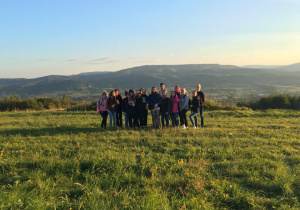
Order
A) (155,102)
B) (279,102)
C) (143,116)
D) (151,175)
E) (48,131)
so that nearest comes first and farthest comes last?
(151,175), (48,131), (155,102), (143,116), (279,102)

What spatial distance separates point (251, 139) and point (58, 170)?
695 cm

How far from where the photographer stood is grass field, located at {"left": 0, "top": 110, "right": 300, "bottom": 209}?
343cm

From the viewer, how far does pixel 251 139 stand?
7.68m

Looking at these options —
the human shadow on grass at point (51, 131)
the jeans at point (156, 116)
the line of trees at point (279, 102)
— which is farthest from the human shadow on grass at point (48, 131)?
the line of trees at point (279, 102)

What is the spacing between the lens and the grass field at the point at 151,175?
11.2 feet

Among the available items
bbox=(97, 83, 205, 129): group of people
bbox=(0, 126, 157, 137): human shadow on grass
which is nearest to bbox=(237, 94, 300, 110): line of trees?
bbox=(97, 83, 205, 129): group of people

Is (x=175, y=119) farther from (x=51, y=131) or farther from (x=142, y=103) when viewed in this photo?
(x=51, y=131)

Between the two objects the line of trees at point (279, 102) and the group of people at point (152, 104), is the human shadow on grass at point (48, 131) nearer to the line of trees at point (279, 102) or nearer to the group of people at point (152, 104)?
the group of people at point (152, 104)

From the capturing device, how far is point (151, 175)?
4488 mm

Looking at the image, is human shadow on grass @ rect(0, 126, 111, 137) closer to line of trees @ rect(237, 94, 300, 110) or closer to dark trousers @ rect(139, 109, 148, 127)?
dark trousers @ rect(139, 109, 148, 127)

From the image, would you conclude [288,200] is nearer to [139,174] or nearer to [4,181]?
[139,174]

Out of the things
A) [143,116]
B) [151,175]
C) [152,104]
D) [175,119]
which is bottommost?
[151,175]

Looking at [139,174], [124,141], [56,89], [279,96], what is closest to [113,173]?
[139,174]

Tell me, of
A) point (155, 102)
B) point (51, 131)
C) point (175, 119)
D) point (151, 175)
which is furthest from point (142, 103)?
point (151, 175)
